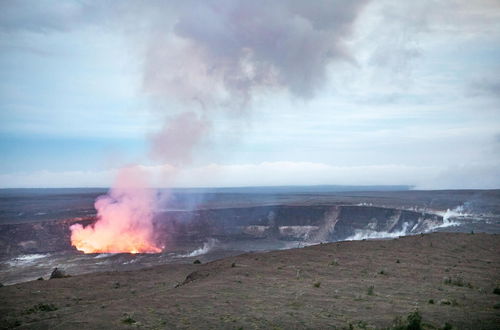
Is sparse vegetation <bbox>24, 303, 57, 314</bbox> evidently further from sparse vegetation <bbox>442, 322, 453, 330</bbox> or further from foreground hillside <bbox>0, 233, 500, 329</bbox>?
sparse vegetation <bbox>442, 322, 453, 330</bbox>

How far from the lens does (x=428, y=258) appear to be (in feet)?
99.4

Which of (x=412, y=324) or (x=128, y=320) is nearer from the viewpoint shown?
(x=412, y=324)

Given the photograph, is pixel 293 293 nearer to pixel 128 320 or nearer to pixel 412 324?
pixel 412 324

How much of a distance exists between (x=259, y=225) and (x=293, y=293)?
218 ft

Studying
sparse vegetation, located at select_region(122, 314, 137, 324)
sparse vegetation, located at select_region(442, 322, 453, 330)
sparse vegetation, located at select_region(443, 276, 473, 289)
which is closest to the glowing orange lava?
sparse vegetation, located at select_region(443, 276, 473, 289)

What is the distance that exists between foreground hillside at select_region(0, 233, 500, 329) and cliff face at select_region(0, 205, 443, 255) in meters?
41.8

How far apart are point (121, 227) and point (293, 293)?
56.1 m

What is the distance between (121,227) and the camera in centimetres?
6956

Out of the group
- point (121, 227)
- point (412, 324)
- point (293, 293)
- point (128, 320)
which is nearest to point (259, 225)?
point (121, 227)

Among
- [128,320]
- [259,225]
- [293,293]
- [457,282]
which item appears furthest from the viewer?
[259,225]

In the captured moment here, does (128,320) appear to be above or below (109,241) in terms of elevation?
above

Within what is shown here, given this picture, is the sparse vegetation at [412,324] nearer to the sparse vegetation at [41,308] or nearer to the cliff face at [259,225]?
the sparse vegetation at [41,308]

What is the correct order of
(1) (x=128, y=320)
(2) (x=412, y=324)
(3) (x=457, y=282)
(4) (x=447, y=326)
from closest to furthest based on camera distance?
1. (2) (x=412, y=324)
2. (4) (x=447, y=326)
3. (1) (x=128, y=320)
4. (3) (x=457, y=282)

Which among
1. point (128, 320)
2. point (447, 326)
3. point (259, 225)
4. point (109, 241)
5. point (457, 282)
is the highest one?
point (447, 326)
